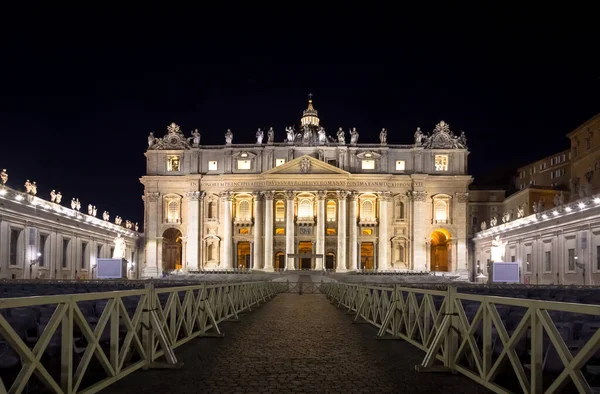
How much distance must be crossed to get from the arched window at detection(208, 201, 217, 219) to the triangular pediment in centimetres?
958

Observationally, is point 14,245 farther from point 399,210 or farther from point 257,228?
point 399,210

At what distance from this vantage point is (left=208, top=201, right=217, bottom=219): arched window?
290ft

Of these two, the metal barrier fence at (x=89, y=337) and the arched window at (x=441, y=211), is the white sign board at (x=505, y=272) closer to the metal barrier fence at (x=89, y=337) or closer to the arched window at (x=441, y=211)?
the metal barrier fence at (x=89, y=337)

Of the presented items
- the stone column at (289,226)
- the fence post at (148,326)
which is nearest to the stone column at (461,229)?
the stone column at (289,226)

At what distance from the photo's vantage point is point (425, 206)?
284 ft

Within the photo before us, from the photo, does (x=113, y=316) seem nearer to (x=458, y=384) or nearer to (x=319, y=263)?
(x=458, y=384)

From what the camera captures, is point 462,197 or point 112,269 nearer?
point 112,269

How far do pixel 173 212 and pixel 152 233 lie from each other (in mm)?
4345

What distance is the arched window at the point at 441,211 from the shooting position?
87250mm

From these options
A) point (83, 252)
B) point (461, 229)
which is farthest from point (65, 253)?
point (461, 229)

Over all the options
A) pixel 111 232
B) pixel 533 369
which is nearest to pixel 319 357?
pixel 533 369

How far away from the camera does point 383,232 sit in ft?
282

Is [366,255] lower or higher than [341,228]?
lower

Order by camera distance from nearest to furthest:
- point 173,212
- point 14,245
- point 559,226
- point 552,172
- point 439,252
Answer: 1. point 14,245
2. point 559,226
3. point 552,172
4. point 173,212
5. point 439,252
